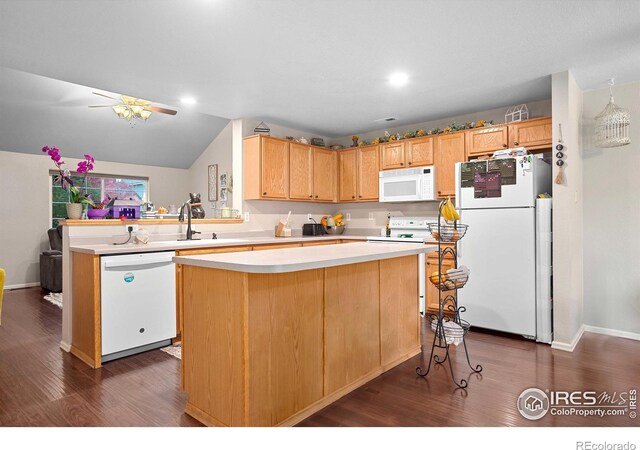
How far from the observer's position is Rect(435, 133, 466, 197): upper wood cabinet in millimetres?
4473

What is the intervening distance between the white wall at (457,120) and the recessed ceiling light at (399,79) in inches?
59.8

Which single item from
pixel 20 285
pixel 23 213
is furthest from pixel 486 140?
pixel 20 285

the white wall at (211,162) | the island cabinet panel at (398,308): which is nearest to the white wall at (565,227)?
the island cabinet panel at (398,308)

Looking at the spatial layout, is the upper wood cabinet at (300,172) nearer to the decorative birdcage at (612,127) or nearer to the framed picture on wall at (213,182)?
the framed picture on wall at (213,182)

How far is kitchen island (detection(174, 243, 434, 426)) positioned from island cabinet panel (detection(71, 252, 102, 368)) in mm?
1131

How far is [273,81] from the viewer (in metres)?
3.61

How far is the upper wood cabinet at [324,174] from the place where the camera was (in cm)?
547

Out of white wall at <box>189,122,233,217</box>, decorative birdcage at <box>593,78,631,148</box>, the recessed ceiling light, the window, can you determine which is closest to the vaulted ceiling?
the recessed ceiling light

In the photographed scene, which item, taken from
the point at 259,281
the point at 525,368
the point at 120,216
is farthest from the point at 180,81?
the point at 525,368

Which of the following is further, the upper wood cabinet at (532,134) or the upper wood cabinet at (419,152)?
the upper wood cabinet at (419,152)

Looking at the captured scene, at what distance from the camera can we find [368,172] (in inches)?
213

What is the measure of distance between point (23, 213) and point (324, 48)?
623 centimetres

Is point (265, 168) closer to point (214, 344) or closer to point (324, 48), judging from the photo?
point (324, 48)

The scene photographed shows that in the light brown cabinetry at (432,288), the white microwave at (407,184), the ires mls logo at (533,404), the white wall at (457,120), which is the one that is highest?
the white wall at (457,120)
